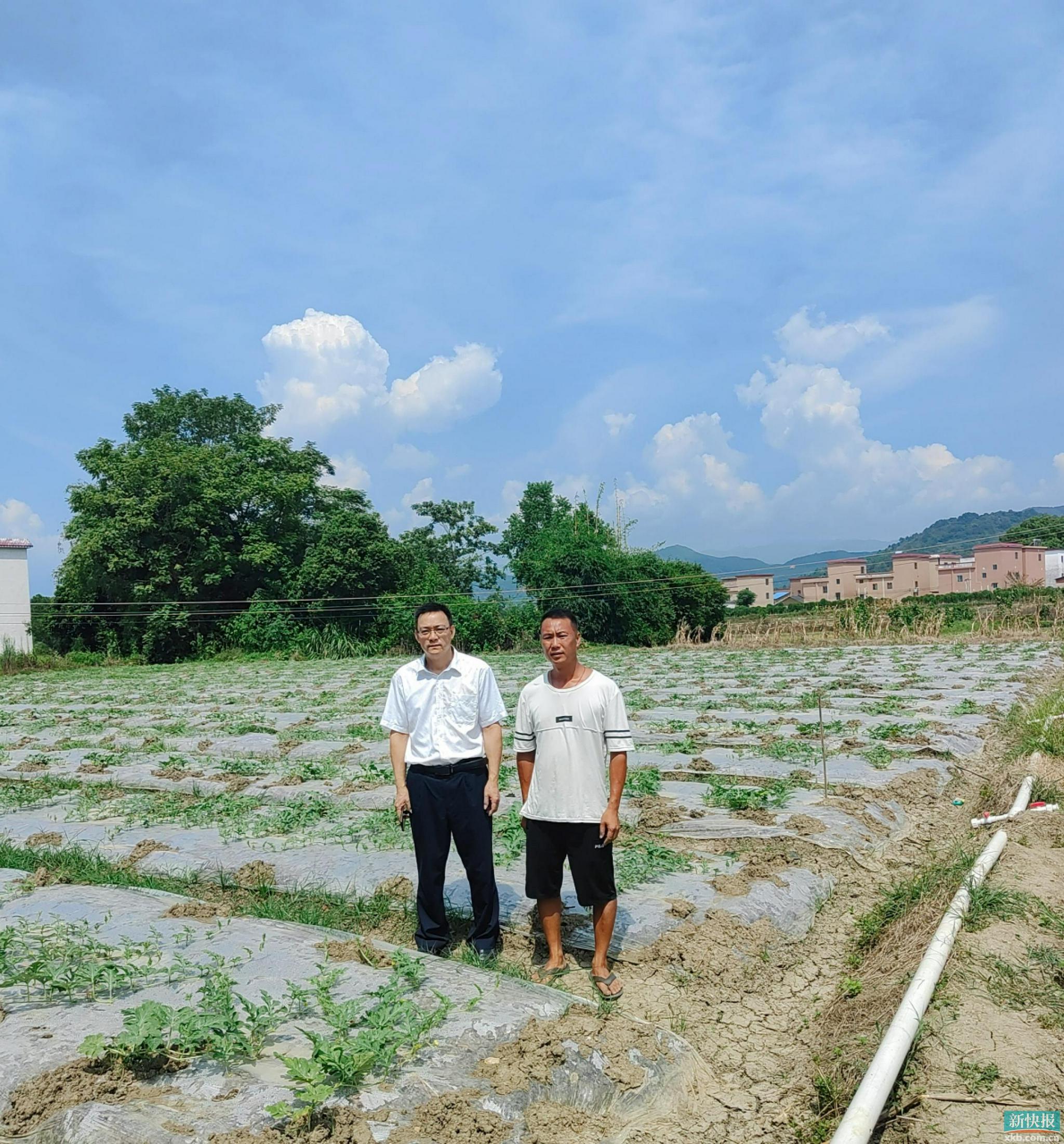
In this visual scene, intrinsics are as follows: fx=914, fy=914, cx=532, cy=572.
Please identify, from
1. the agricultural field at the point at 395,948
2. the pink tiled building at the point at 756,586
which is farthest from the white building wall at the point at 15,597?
the pink tiled building at the point at 756,586

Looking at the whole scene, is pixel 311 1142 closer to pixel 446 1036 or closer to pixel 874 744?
pixel 446 1036

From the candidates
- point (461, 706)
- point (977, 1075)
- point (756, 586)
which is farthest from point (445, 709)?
point (756, 586)

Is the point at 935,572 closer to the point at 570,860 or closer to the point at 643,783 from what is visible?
the point at 643,783

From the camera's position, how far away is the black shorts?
3.87 m

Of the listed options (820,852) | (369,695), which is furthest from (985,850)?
(369,695)

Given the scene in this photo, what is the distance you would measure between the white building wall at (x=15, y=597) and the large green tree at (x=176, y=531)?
4.24 ft

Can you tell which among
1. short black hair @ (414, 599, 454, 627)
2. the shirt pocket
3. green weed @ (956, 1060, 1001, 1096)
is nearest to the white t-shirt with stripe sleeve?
the shirt pocket

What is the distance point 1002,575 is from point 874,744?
54775 millimetres

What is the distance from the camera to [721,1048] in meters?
3.59

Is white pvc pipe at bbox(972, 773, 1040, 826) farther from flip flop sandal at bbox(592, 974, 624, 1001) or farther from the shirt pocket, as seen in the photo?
the shirt pocket

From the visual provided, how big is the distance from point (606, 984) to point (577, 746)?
0.98 m

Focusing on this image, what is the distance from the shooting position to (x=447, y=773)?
13.6ft

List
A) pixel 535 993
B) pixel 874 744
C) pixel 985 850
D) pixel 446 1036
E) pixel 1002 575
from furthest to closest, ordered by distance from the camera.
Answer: pixel 1002 575 < pixel 874 744 < pixel 985 850 < pixel 535 993 < pixel 446 1036

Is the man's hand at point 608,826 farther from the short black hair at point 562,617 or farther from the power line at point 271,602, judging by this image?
the power line at point 271,602
